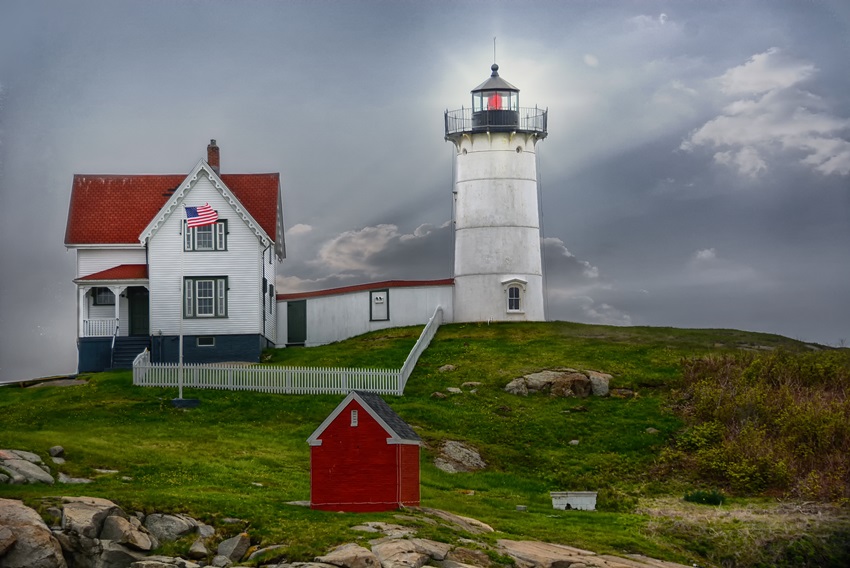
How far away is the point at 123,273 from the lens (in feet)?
165

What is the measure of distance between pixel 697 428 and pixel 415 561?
18868 millimetres

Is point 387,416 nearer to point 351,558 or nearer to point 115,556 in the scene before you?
point 351,558

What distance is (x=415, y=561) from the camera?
21.5 m

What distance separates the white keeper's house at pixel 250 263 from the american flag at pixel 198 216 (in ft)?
9.15

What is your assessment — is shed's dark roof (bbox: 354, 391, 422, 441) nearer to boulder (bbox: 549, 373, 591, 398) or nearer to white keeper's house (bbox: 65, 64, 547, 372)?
boulder (bbox: 549, 373, 591, 398)

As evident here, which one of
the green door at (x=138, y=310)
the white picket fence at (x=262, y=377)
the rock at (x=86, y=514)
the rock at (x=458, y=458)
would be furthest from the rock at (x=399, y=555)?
the green door at (x=138, y=310)

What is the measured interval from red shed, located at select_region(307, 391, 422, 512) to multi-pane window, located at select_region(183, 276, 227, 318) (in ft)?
79.8

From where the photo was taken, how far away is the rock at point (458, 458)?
3481cm

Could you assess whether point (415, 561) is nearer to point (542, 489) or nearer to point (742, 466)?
point (542, 489)

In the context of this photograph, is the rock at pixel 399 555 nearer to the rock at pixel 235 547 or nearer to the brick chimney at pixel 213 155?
the rock at pixel 235 547

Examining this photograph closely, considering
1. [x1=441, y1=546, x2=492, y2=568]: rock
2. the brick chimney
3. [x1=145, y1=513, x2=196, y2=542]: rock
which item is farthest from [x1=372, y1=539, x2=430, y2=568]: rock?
the brick chimney

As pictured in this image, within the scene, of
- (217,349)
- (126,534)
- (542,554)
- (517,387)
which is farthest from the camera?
(217,349)

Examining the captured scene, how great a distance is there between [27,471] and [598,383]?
2208cm

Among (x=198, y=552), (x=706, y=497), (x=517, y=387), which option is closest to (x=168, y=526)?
(x=198, y=552)
